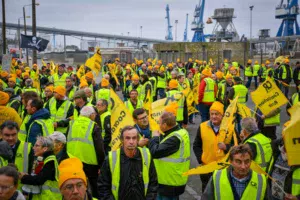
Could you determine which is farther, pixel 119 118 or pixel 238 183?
pixel 119 118

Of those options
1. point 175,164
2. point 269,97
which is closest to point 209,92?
point 269,97

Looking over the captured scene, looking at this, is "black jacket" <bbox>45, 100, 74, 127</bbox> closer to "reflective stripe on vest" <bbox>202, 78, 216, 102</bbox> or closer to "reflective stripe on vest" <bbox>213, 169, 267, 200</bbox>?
"reflective stripe on vest" <bbox>213, 169, 267, 200</bbox>

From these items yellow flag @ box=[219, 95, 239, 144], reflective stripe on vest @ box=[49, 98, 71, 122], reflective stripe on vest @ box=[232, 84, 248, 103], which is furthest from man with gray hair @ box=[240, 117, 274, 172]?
reflective stripe on vest @ box=[232, 84, 248, 103]

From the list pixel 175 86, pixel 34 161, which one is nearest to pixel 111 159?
pixel 34 161

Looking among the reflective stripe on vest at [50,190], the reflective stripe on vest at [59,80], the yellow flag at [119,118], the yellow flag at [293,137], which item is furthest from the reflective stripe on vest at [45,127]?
the reflective stripe on vest at [59,80]

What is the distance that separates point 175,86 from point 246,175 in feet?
20.8

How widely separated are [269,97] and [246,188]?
11.1 ft

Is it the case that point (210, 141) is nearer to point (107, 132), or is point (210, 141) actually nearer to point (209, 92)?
point (107, 132)

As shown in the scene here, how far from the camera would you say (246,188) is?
369cm

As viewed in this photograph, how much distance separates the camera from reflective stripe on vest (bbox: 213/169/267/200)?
12.1 ft

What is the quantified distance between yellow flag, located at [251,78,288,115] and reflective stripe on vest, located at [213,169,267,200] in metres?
3.17

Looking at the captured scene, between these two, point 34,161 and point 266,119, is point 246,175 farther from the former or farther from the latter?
point 266,119

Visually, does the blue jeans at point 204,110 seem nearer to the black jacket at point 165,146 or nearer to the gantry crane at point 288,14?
the black jacket at point 165,146

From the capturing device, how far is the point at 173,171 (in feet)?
16.6
